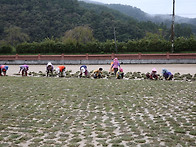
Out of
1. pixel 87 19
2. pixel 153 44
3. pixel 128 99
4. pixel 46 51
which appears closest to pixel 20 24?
pixel 87 19

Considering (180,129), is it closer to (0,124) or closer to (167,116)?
(167,116)

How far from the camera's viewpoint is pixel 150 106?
821 centimetres

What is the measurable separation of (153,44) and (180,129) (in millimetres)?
30776

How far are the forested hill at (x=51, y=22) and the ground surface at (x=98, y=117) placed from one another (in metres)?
45.1

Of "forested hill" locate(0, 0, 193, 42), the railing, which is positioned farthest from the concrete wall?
"forested hill" locate(0, 0, 193, 42)

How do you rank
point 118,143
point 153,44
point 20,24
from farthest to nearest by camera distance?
point 20,24 < point 153,44 < point 118,143

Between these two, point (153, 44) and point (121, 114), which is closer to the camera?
point (121, 114)

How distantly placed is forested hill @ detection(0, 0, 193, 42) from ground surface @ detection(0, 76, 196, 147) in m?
45.1

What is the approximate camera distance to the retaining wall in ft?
98.3

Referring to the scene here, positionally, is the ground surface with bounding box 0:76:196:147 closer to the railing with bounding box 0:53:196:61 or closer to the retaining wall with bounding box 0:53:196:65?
the retaining wall with bounding box 0:53:196:65

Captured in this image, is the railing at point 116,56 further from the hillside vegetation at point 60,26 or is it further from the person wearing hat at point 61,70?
the person wearing hat at point 61,70

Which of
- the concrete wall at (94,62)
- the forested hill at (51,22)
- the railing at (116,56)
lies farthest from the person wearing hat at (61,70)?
the forested hill at (51,22)

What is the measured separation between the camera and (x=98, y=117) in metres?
7.01

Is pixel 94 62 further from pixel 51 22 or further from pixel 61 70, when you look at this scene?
pixel 51 22
